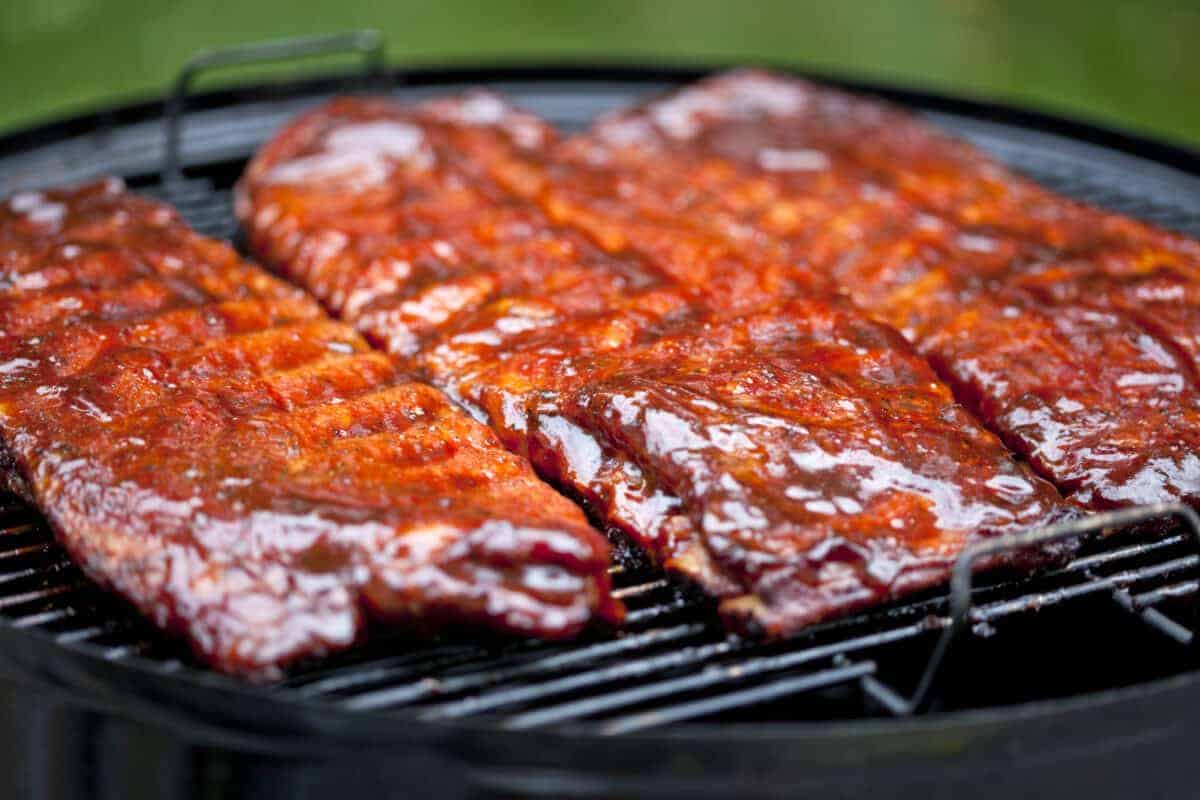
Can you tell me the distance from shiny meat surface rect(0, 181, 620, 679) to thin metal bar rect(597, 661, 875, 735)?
30cm

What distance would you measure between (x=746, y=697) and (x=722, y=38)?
938 centimetres

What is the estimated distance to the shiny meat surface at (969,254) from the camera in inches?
134

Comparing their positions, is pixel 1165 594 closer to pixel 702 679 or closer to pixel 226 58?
pixel 702 679

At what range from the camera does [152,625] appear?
2721 mm

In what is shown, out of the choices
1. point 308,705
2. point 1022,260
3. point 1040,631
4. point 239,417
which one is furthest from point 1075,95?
point 308,705

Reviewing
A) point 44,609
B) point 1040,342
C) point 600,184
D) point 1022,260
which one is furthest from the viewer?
point 600,184

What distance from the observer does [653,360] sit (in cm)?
352

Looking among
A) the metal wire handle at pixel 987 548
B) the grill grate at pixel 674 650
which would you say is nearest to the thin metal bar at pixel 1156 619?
the grill grate at pixel 674 650

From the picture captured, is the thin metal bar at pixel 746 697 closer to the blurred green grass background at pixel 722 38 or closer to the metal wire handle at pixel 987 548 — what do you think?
the metal wire handle at pixel 987 548

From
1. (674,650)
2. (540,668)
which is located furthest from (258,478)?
(674,650)

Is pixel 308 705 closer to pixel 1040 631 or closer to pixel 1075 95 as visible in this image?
pixel 1040 631

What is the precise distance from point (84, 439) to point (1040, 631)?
8.13ft

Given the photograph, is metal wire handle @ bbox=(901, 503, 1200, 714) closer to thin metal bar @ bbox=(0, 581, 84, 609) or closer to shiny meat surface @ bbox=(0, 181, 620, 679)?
shiny meat surface @ bbox=(0, 181, 620, 679)

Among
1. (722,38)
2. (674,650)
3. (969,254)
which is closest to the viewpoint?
(674,650)
